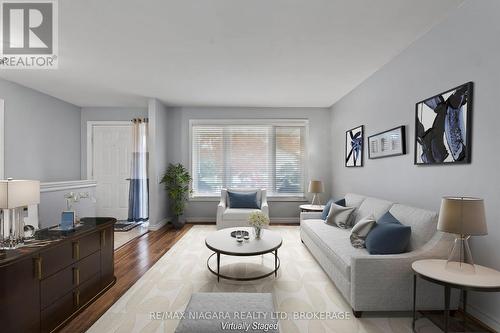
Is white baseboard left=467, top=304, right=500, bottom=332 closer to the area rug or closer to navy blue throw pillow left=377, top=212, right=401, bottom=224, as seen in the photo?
the area rug

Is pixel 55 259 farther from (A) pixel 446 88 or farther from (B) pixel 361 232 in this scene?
(A) pixel 446 88

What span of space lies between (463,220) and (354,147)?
295 centimetres

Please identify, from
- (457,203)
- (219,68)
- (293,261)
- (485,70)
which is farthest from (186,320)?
(219,68)

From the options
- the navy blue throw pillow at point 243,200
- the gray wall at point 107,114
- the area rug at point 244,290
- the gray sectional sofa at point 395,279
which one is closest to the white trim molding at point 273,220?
the navy blue throw pillow at point 243,200

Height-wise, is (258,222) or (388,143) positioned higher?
(388,143)

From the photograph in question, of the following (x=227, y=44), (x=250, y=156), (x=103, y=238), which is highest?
(x=227, y=44)

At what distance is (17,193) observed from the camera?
190 centimetres

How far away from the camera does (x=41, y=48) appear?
3.05 m

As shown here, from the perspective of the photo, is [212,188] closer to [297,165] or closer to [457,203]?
[297,165]

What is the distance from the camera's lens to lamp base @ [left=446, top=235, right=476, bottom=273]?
1853 millimetres

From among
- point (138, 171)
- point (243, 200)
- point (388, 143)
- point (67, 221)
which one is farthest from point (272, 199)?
point (67, 221)

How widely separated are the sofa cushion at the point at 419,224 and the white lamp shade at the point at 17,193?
337 cm

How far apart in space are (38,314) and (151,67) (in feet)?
10.0

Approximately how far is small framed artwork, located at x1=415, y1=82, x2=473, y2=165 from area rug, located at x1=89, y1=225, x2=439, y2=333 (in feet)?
5.03
